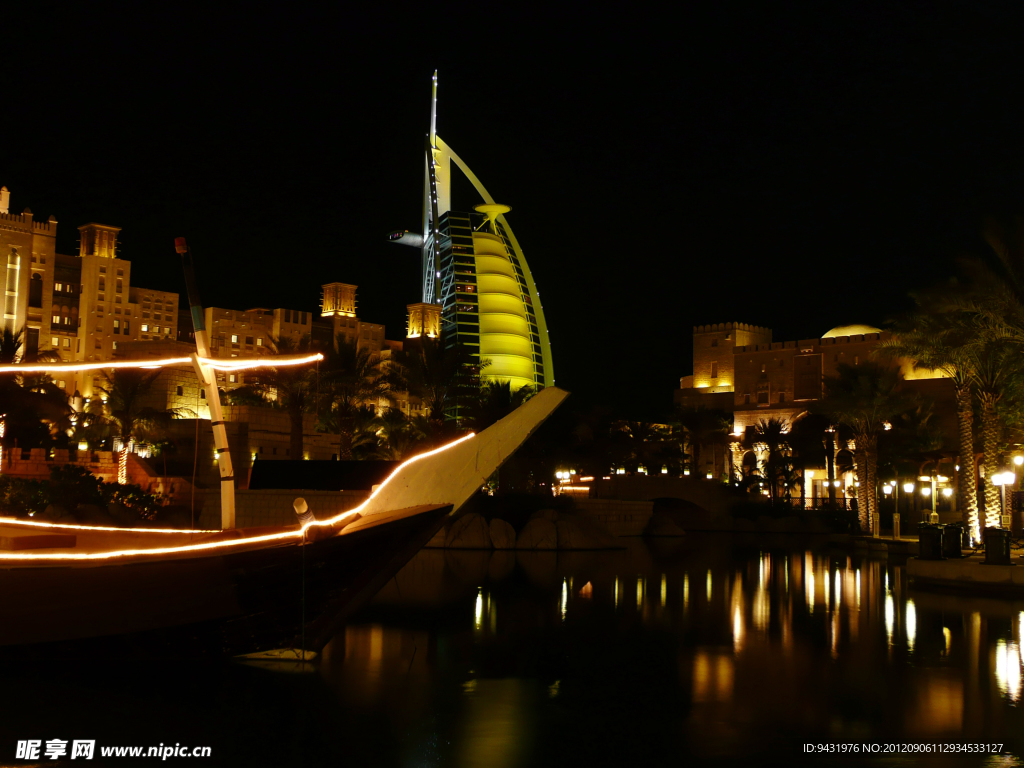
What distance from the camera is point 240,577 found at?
8.34 metres

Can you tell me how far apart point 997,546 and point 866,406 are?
62.1 feet

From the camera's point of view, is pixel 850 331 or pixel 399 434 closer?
pixel 399 434

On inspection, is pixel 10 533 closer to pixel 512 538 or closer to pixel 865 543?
pixel 512 538

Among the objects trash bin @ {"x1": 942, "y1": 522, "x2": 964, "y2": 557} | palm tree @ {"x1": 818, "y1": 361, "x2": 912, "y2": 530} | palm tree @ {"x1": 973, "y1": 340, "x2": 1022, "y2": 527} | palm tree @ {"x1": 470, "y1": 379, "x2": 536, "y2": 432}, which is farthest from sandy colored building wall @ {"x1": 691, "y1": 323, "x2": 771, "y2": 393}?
trash bin @ {"x1": 942, "y1": 522, "x2": 964, "y2": 557}

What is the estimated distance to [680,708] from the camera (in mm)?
7480

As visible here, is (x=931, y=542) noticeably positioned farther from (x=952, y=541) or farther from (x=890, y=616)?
(x=890, y=616)

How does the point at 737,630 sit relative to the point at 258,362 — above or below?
below

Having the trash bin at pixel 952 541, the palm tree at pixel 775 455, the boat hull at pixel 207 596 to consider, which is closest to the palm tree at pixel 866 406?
the palm tree at pixel 775 455

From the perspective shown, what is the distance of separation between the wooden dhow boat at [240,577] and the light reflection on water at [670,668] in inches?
30.4

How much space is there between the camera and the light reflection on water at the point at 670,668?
668 cm

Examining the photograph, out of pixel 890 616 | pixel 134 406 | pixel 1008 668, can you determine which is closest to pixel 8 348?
pixel 134 406

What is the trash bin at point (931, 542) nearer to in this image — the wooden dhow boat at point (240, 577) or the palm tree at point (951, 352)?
the palm tree at point (951, 352)

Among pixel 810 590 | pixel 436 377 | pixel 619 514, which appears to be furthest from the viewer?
pixel 619 514

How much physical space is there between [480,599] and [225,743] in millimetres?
8206
